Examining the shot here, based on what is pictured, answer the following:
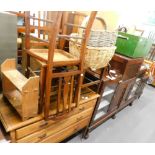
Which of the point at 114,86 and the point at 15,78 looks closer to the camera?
the point at 15,78

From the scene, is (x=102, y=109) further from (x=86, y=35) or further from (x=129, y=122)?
(x=86, y=35)

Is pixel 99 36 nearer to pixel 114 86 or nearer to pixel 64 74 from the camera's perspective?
pixel 64 74

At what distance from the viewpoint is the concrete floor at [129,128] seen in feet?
6.54

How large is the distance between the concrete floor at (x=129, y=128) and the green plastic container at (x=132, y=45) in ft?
3.63

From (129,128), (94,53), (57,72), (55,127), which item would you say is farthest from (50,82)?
(129,128)

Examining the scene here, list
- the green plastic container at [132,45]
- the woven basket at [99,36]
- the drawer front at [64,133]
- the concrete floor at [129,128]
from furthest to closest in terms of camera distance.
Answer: the concrete floor at [129,128], the green plastic container at [132,45], the drawer front at [64,133], the woven basket at [99,36]

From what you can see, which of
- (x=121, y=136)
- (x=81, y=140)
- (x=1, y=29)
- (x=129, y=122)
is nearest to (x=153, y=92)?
(x=129, y=122)

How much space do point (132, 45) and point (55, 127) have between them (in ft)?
4.28

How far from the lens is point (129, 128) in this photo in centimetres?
227

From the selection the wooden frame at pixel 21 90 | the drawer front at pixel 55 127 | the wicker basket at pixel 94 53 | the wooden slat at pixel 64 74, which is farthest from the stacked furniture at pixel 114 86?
the wooden frame at pixel 21 90

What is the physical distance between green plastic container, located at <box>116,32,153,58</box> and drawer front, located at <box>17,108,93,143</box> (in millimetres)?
875

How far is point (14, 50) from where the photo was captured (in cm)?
129

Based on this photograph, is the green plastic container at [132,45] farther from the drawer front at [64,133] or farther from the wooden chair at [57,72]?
the drawer front at [64,133]

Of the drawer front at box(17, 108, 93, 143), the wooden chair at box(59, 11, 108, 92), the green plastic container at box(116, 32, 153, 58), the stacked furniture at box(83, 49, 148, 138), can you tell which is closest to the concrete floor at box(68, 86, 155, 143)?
the stacked furniture at box(83, 49, 148, 138)
